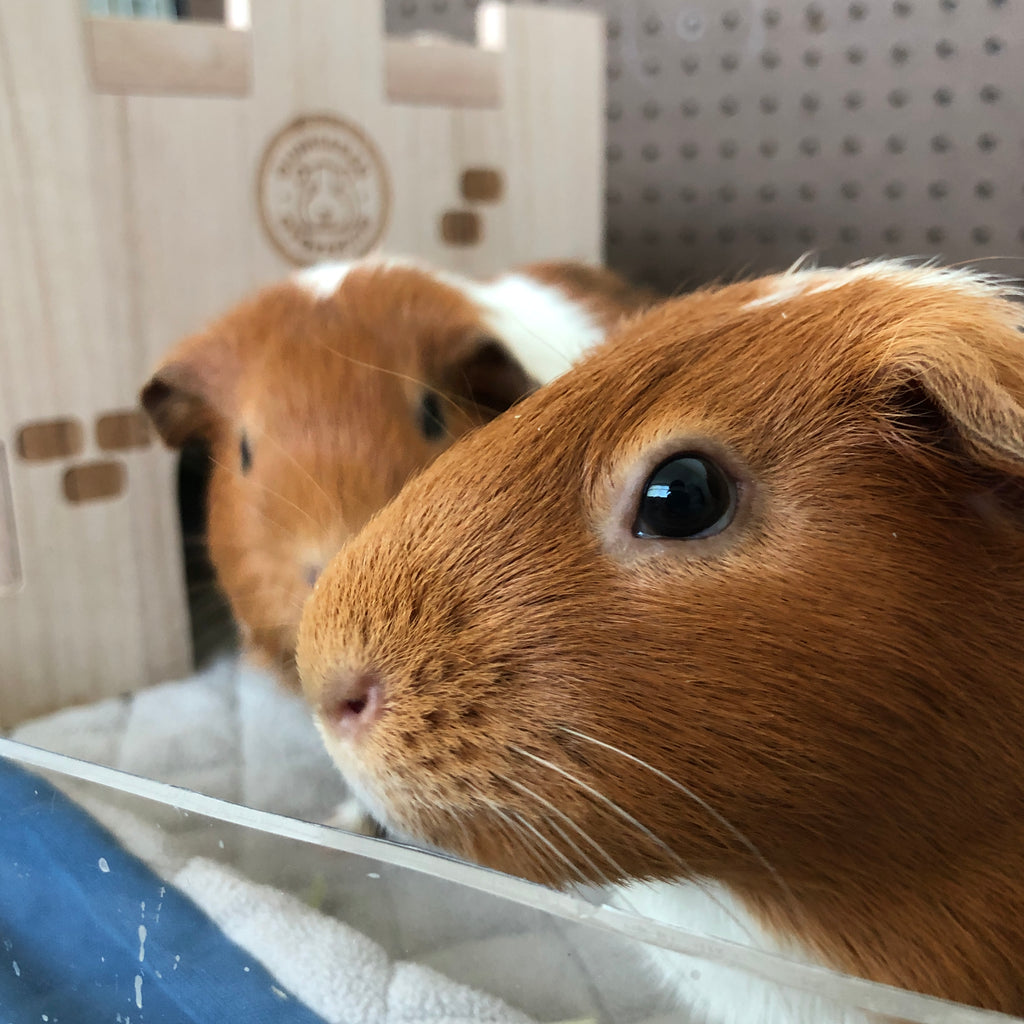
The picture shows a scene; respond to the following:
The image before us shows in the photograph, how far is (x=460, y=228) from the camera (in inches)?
58.7

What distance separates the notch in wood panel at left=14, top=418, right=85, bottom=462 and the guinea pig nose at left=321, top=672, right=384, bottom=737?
2.65ft

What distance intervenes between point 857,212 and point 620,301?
17.9 inches

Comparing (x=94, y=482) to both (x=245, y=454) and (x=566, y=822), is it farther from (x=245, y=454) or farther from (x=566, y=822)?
(x=566, y=822)

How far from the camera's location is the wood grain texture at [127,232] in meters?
1.14

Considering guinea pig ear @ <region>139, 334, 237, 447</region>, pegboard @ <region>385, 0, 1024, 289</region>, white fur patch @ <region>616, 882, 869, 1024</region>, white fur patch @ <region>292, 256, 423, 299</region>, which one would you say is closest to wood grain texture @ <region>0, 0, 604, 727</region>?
guinea pig ear @ <region>139, 334, 237, 447</region>

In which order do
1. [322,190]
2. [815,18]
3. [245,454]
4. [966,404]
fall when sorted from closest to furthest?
[966,404], [245,454], [322,190], [815,18]

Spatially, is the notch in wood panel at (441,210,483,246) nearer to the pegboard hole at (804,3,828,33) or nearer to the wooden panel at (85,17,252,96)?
the wooden panel at (85,17,252,96)

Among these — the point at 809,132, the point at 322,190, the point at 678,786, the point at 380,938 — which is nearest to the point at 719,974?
the point at 678,786

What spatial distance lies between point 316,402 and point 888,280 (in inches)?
22.7

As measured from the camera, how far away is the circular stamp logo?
50.8 inches

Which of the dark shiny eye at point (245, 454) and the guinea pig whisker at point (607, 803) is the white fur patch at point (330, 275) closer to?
the dark shiny eye at point (245, 454)

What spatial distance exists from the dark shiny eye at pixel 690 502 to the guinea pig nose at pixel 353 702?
193 mm

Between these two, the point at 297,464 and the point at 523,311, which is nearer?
the point at 297,464

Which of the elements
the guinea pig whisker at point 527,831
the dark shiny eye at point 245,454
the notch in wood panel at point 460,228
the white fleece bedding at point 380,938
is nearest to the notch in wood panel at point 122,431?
the dark shiny eye at point 245,454
